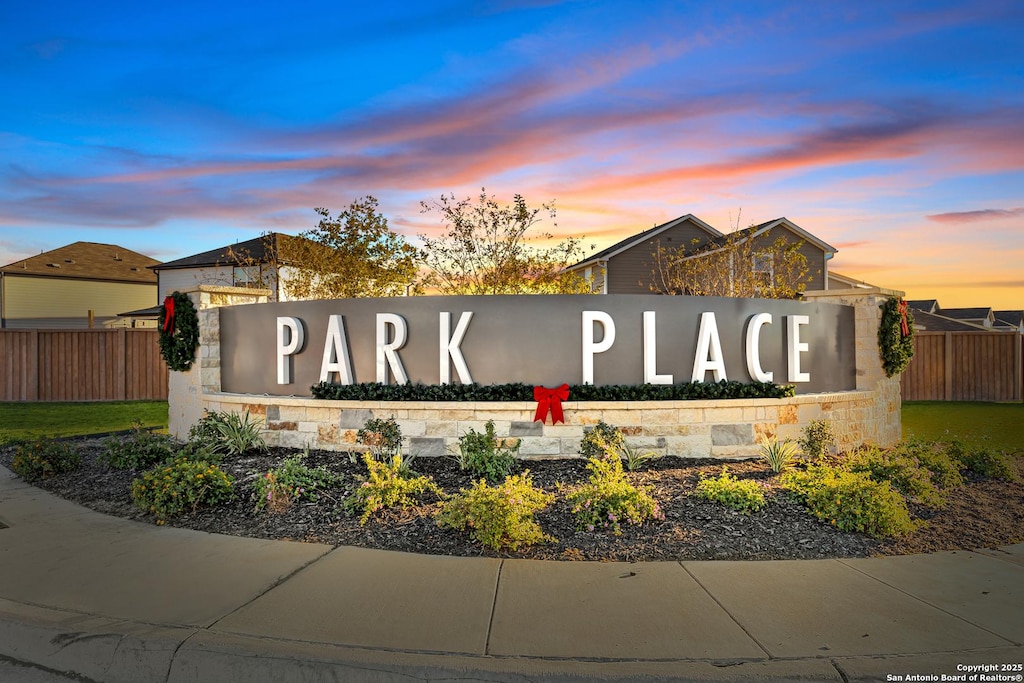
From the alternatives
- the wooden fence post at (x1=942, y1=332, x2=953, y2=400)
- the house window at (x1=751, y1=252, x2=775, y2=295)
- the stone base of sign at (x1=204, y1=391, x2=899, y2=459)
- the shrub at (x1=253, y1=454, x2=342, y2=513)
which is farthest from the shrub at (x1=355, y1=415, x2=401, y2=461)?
the wooden fence post at (x1=942, y1=332, x2=953, y2=400)

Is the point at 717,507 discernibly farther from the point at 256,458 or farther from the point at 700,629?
the point at 256,458

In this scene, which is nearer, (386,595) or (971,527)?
(386,595)

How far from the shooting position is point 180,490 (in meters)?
6.68

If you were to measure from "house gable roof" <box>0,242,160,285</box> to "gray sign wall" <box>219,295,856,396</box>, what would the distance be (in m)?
33.3

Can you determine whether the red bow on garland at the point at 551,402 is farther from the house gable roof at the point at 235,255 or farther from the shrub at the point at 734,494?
the house gable roof at the point at 235,255

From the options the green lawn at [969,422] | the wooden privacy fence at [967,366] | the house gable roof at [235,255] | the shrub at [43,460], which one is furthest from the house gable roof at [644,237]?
the shrub at [43,460]

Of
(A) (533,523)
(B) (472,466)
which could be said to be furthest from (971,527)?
(B) (472,466)

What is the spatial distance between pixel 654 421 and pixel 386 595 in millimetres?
5079

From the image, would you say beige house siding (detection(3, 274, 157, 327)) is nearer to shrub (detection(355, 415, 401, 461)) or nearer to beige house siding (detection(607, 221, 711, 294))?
beige house siding (detection(607, 221, 711, 294))

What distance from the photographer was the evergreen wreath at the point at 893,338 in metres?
11.3

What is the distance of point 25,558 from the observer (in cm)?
548

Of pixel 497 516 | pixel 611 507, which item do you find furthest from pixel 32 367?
pixel 611 507

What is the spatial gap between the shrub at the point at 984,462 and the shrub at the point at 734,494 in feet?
11.9

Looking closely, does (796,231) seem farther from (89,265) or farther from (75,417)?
(89,265)
